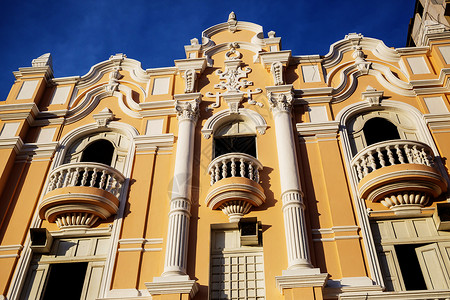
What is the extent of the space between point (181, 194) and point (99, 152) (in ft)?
12.9

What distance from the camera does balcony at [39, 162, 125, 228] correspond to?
10.6m

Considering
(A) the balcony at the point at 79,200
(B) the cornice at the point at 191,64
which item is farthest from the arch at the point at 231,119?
(A) the balcony at the point at 79,200

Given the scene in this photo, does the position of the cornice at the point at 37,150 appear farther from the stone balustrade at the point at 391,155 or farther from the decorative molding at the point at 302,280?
the stone balustrade at the point at 391,155

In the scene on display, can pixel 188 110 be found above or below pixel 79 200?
above

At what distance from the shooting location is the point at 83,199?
10531 mm

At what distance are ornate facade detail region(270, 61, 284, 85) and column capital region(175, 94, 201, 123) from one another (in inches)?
101

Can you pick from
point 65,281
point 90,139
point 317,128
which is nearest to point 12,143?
point 90,139

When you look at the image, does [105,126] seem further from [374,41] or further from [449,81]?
[449,81]

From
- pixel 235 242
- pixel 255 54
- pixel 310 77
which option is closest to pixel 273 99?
pixel 310 77

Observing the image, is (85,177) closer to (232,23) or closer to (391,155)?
(391,155)

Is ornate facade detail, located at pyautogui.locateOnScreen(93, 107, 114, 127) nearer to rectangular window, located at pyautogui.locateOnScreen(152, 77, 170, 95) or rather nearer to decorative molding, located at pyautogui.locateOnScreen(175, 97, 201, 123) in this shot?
rectangular window, located at pyautogui.locateOnScreen(152, 77, 170, 95)

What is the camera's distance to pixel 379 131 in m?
12.7

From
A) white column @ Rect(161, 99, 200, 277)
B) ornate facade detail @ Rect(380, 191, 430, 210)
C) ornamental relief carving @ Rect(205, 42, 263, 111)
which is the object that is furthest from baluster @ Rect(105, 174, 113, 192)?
ornate facade detail @ Rect(380, 191, 430, 210)

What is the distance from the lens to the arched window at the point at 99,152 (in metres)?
13.1
